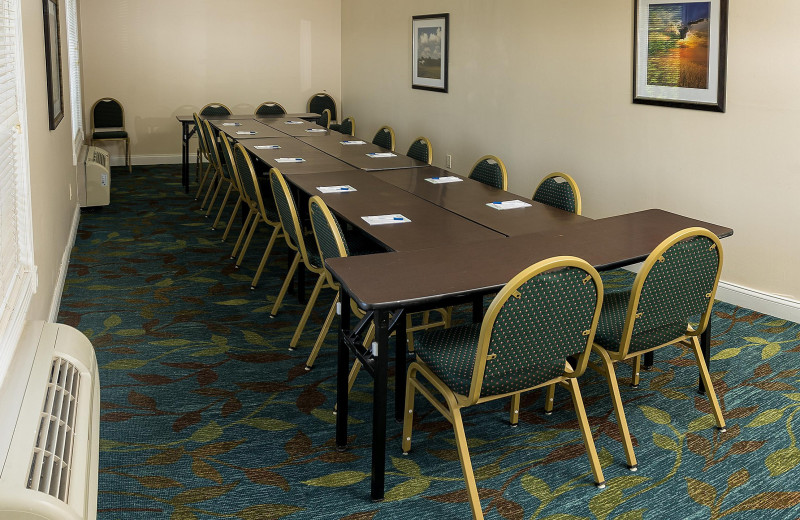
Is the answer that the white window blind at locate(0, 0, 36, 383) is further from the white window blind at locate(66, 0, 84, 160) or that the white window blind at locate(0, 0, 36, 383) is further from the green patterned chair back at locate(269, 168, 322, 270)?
the white window blind at locate(66, 0, 84, 160)

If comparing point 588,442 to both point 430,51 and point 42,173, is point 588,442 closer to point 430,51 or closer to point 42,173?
point 42,173

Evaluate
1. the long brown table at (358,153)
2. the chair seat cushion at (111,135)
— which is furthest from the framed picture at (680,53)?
the chair seat cushion at (111,135)

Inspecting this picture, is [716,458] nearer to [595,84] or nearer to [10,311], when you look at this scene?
[10,311]

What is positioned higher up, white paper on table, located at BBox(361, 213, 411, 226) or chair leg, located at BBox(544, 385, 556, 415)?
white paper on table, located at BBox(361, 213, 411, 226)

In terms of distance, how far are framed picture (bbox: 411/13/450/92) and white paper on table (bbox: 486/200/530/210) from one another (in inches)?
157

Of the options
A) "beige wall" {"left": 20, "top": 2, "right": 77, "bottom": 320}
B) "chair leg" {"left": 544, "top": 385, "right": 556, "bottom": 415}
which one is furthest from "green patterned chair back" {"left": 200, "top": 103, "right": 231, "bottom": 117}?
"chair leg" {"left": 544, "top": 385, "right": 556, "bottom": 415}

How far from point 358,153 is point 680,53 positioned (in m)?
2.61

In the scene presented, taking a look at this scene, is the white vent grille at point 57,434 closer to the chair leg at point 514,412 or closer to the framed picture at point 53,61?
the chair leg at point 514,412

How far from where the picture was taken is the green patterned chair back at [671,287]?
2.85m

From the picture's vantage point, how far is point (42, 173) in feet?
13.5

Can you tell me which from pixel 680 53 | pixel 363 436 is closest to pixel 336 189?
pixel 363 436

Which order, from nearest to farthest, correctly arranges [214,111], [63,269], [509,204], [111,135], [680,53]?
[509,204]
[680,53]
[63,269]
[214,111]
[111,135]

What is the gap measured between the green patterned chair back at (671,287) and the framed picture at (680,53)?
216 centimetres

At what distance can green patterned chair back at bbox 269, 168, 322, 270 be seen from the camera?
4.04 meters
